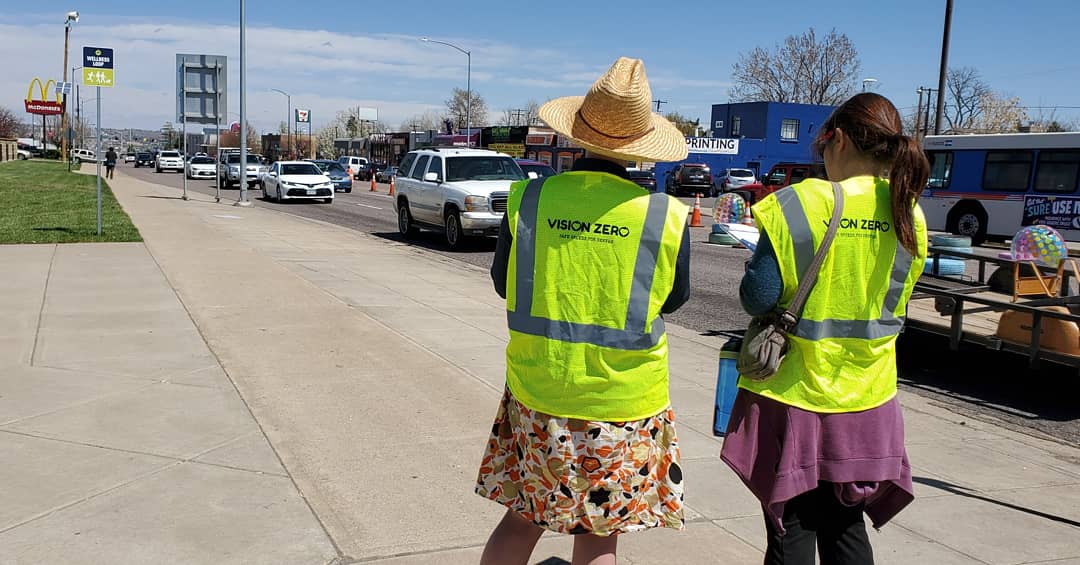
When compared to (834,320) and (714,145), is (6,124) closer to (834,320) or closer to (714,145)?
(714,145)

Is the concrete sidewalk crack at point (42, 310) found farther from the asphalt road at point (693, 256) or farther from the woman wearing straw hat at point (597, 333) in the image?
the asphalt road at point (693, 256)

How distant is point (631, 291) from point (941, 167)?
26.5 m

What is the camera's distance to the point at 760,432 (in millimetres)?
2734

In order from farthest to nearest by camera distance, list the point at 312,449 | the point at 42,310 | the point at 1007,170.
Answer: the point at 1007,170 < the point at 42,310 < the point at 312,449

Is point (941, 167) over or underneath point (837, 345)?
over

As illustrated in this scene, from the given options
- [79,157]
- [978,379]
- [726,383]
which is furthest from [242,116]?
[79,157]

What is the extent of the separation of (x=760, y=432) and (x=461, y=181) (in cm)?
1518

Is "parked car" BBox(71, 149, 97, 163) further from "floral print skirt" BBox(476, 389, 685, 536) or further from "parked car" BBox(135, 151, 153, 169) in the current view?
"floral print skirt" BBox(476, 389, 685, 536)

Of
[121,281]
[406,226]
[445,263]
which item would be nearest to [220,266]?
[121,281]

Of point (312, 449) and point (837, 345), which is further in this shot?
point (312, 449)

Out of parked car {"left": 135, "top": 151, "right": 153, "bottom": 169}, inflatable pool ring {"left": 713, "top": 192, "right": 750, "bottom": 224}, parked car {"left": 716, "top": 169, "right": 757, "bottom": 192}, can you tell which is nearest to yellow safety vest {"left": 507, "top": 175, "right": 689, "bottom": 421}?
inflatable pool ring {"left": 713, "top": 192, "right": 750, "bottom": 224}

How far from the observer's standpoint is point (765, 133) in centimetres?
6606

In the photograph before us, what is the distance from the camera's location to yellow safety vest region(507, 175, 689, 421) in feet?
8.31

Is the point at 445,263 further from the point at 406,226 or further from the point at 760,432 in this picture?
the point at 760,432
